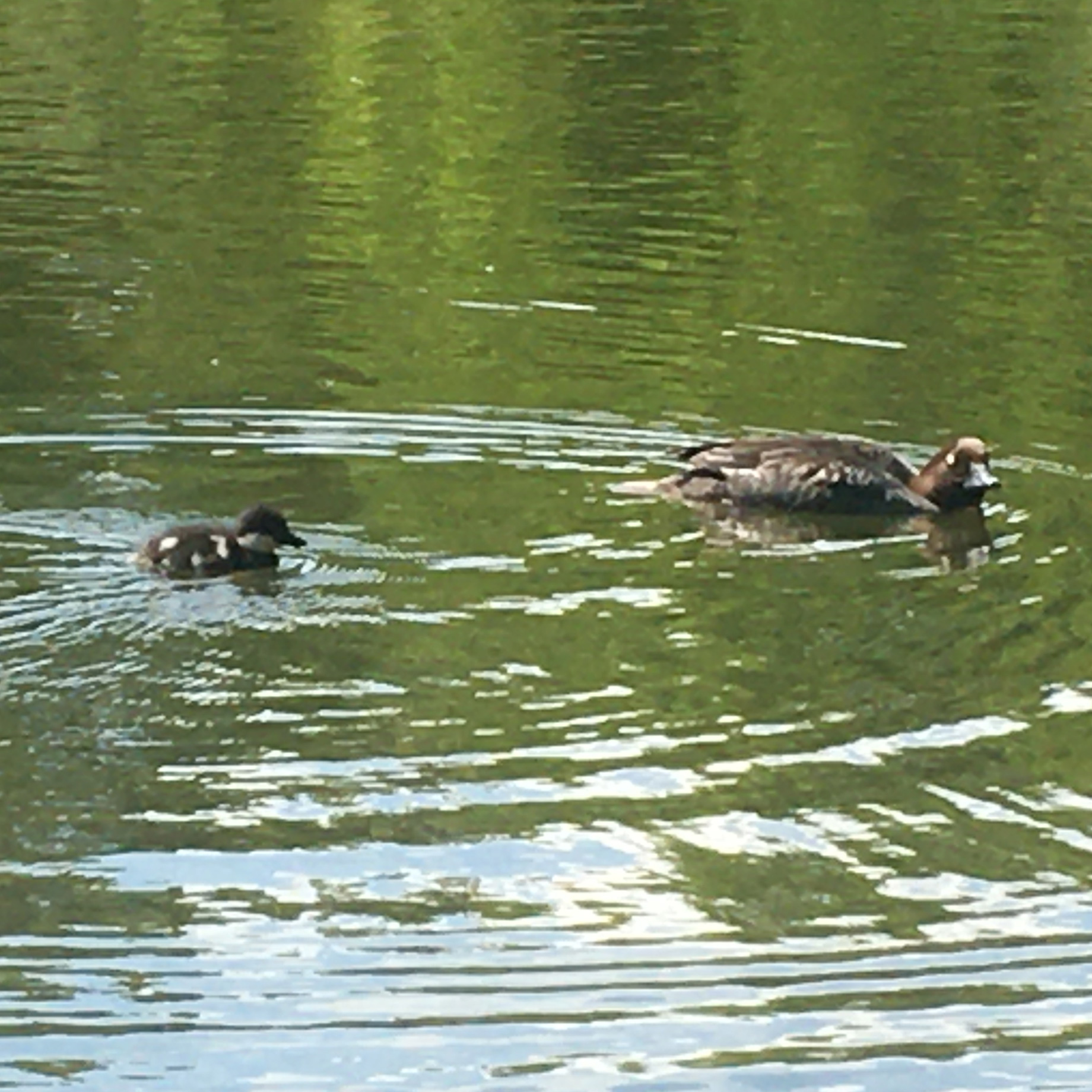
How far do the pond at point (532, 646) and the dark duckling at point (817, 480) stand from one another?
216 mm

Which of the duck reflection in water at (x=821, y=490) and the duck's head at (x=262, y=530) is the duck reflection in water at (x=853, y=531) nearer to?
the duck reflection in water at (x=821, y=490)

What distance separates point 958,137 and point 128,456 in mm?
11929

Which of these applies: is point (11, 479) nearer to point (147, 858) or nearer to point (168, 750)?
point (168, 750)

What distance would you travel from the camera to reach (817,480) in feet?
41.4

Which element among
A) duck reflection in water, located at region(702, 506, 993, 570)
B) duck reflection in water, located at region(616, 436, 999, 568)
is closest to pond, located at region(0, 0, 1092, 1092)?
duck reflection in water, located at region(702, 506, 993, 570)

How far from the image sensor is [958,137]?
23.6 metres

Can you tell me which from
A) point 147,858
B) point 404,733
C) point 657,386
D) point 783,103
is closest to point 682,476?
point 657,386

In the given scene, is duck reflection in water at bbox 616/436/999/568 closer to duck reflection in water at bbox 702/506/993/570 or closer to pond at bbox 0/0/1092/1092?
duck reflection in water at bbox 702/506/993/570

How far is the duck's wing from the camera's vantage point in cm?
1262

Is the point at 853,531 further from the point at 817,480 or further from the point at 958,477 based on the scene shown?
the point at 958,477

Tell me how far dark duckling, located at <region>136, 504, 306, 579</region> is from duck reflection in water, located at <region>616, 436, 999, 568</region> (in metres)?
1.82

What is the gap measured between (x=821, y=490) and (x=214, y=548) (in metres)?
2.75

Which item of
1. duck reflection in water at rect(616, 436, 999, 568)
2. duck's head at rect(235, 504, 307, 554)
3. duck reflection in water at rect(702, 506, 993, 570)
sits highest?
duck's head at rect(235, 504, 307, 554)

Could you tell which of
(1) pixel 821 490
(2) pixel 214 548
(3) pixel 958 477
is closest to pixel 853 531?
(1) pixel 821 490
